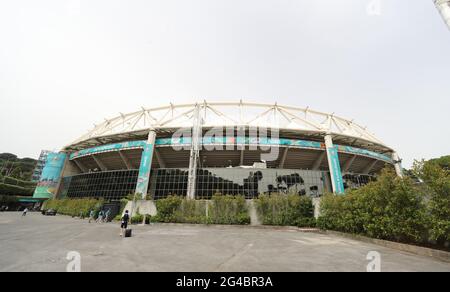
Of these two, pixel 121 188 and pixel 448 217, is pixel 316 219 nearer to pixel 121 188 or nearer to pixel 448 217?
pixel 448 217

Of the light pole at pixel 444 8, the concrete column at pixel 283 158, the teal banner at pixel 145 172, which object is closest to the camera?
the light pole at pixel 444 8

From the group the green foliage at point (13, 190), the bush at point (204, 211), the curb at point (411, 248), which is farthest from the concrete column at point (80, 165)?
the curb at point (411, 248)

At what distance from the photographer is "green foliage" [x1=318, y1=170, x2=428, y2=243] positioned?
26.7ft

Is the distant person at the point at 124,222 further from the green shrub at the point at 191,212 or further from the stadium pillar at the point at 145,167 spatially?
the stadium pillar at the point at 145,167

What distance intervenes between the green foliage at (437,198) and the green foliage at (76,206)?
1154 inches

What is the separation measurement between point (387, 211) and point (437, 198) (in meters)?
2.40

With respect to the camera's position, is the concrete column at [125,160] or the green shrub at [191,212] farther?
the concrete column at [125,160]

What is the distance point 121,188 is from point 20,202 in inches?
1608

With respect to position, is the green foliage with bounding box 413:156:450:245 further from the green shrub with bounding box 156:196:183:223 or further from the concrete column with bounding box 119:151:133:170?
the concrete column with bounding box 119:151:133:170

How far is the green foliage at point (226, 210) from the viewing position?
18.9 metres

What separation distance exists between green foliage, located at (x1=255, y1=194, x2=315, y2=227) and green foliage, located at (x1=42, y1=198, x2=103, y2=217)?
20345 millimetres

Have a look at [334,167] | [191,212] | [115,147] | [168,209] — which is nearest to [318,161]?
[334,167]

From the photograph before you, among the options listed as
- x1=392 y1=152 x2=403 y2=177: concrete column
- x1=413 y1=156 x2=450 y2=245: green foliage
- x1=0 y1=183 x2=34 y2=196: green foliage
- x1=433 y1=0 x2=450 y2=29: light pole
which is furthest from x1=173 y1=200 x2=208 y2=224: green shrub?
x1=0 y1=183 x2=34 y2=196: green foliage
